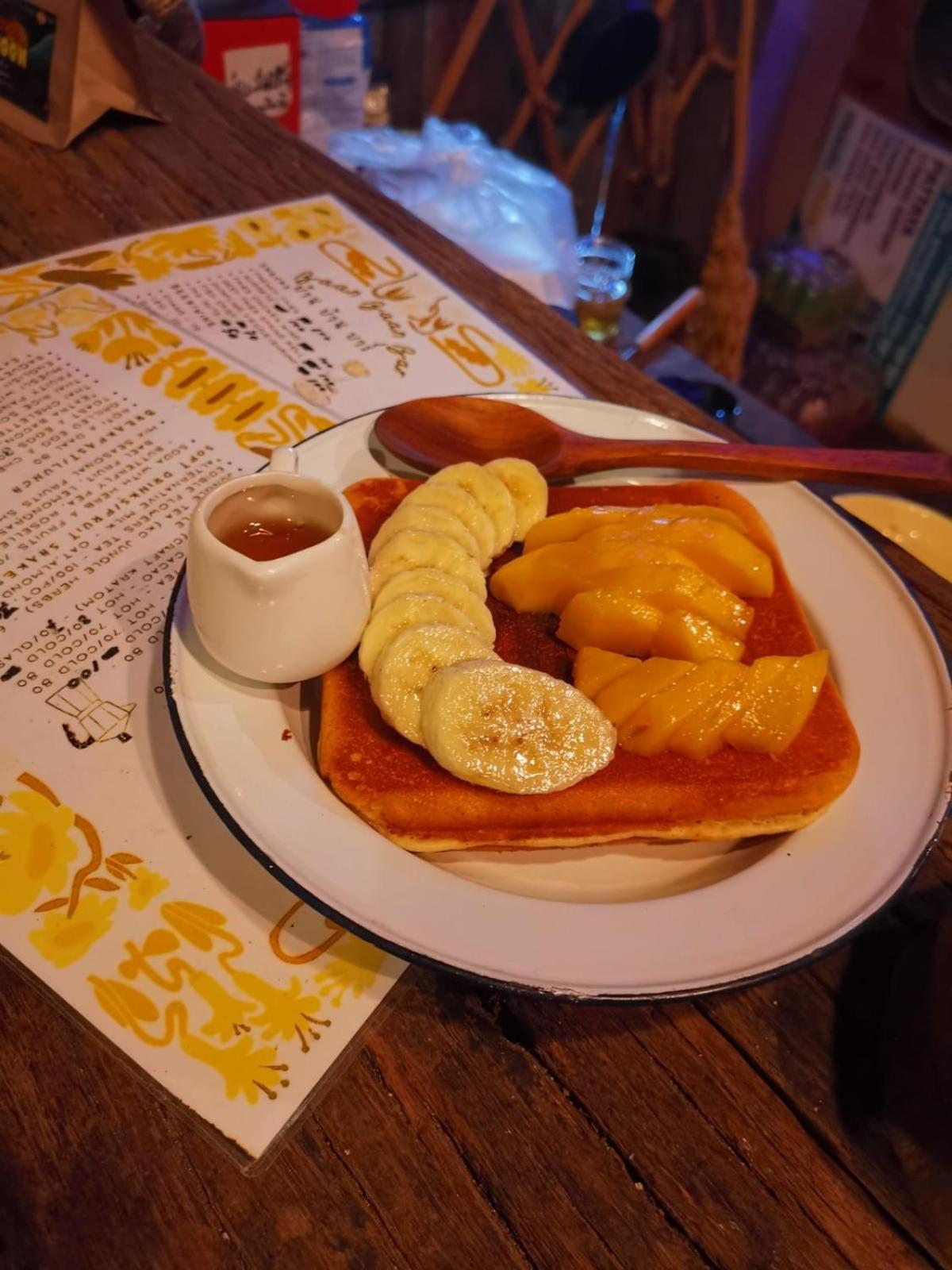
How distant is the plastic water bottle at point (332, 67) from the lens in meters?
2.42

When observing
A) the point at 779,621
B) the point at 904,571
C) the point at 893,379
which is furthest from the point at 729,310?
the point at 779,621

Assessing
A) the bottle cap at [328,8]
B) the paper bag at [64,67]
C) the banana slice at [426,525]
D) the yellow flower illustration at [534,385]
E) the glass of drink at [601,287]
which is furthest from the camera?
the glass of drink at [601,287]

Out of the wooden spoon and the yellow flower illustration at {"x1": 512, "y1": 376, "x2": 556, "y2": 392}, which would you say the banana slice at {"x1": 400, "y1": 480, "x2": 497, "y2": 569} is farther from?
the yellow flower illustration at {"x1": 512, "y1": 376, "x2": 556, "y2": 392}

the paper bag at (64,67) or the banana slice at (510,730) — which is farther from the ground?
the paper bag at (64,67)

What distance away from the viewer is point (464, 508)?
97cm

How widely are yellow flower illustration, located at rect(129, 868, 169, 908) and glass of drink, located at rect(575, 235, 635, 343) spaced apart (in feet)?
7.10

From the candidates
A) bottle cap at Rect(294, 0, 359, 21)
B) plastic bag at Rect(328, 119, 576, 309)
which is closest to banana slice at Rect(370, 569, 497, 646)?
plastic bag at Rect(328, 119, 576, 309)

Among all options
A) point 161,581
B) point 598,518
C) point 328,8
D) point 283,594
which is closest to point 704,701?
point 598,518

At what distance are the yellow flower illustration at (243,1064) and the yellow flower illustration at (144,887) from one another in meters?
0.13

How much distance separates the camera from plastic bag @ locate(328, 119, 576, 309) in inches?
98.7

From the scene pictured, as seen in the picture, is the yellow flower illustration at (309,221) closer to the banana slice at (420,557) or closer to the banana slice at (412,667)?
the banana slice at (420,557)

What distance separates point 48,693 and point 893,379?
305 cm

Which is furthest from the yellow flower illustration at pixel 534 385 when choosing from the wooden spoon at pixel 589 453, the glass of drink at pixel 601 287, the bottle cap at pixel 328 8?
the bottle cap at pixel 328 8

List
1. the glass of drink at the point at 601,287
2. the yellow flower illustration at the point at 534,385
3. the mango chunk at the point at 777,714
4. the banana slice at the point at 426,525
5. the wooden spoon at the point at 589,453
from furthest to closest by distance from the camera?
the glass of drink at the point at 601,287 < the yellow flower illustration at the point at 534,385 < the wooden spoon at the point at 589,453 < the banana slice at the point at 426,525 < the mango chunk at the point at 777,714
